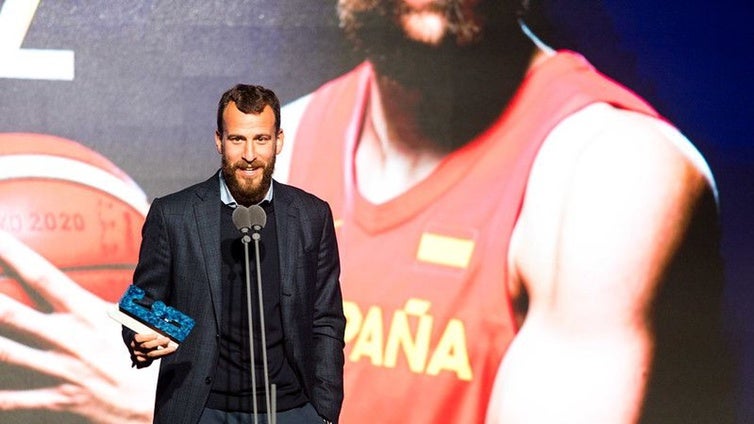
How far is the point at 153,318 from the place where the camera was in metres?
2.44

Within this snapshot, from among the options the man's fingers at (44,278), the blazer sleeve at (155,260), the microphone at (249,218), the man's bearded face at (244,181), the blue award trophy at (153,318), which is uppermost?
the man's bearded face at (244,181)

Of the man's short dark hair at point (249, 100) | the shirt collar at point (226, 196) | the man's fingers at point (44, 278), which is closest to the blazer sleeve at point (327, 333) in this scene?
the shirt collar at point (226, 196)

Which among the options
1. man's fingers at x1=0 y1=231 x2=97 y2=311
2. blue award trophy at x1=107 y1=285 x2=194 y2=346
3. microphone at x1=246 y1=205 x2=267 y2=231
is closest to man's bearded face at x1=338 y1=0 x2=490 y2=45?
man's fingers at x1=0 y1=231 x2=97 y2=311

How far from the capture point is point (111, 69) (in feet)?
14.1

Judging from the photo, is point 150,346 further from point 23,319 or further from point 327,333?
point 23,319

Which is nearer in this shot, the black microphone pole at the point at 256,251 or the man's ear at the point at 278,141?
the black microphone pole at the point at 256,251

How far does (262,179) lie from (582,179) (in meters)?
2.07

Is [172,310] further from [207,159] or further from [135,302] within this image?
[207,159]

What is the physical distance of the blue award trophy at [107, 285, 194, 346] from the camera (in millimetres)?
2436

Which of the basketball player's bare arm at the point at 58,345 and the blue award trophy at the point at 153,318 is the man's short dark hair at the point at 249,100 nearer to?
the blue award trophy at the point at 153,318

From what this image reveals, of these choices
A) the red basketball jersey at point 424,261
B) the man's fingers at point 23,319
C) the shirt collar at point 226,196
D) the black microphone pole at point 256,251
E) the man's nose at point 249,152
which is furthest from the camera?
the red basketball jersey at point 424,261

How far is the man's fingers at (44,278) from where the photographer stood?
167 inches

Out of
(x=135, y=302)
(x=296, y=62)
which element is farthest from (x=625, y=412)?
(x=135, y=302)

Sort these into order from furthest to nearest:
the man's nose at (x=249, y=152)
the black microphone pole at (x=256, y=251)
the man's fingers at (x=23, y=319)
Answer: the man's fingers at (x=23, y=319), the man's nose at (x=249, y=152), the black microphone pole at (x=256, y=251)
